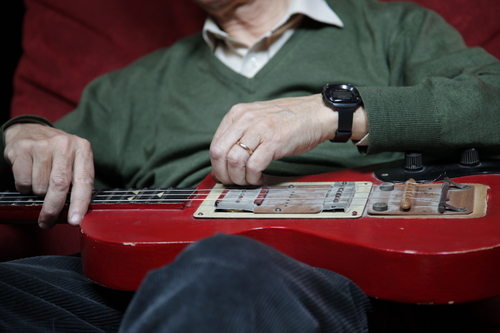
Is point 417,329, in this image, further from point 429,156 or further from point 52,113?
point 52,113

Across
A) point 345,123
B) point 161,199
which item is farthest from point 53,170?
point 345,123

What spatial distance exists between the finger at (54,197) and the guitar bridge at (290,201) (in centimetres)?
29

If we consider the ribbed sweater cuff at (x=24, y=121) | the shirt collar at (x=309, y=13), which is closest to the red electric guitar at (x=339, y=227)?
the ribbed sweater cuff at (x=24, y=121)

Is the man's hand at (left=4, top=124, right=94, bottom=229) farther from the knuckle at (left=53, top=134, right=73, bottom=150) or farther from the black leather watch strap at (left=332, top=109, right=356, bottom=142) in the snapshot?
the black leather watch strap at (left=332, top=109, right=356, bottom=142)

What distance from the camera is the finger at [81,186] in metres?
0.97

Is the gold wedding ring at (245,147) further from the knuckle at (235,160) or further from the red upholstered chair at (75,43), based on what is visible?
the red upholstered chair at (75,43)

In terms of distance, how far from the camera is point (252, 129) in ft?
3.16

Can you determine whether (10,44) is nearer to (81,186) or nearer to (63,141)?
(63,141)

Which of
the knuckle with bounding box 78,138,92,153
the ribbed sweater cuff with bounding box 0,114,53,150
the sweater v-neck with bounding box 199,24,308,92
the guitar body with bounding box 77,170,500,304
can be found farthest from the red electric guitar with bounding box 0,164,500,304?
the sweater v-neck with bounding box 199,24,308,92

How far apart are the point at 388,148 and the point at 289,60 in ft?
1.41

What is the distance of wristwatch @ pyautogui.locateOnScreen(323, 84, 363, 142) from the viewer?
A: 100 centimetres

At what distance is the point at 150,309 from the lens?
22.4 inches

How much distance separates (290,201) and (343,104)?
23 centimetres

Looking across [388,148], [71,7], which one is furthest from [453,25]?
[71,7]
